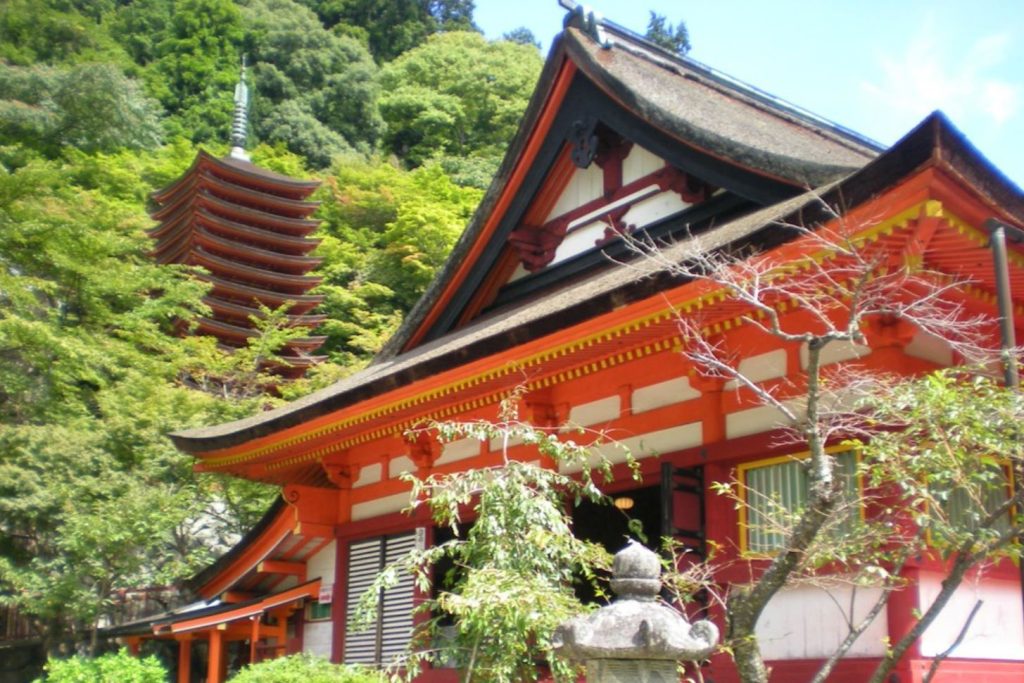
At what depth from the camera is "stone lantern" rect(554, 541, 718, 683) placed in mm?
4430

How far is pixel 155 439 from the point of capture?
54.7 ft

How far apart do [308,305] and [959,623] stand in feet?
95.3

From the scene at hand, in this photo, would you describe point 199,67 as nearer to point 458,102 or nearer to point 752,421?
point 458,102

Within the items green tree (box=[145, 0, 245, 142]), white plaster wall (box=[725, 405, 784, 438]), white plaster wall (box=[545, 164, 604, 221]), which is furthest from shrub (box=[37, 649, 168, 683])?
green tree (box=[145, 0, 245, 142])

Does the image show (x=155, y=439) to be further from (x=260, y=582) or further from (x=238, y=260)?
(x=238, y=260)

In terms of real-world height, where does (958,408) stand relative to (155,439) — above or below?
below

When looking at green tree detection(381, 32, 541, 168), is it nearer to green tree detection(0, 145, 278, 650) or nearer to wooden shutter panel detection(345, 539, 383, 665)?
green tree detection(0, 145, 278, 650)

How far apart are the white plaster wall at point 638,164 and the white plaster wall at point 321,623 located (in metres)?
5.83

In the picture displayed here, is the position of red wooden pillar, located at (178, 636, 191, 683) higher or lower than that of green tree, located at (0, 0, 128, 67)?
lower

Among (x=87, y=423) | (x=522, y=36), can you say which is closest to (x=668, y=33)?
(x=522, y=36)

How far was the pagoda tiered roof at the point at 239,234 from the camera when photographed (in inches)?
1423

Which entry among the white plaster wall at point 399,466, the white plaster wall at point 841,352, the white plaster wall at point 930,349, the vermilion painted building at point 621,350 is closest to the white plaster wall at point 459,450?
the vermilion painted building at point 621,350

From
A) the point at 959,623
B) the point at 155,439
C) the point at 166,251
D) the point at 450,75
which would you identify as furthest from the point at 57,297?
the point at 450,75

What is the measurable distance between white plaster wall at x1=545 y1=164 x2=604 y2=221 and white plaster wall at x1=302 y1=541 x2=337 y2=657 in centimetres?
502
